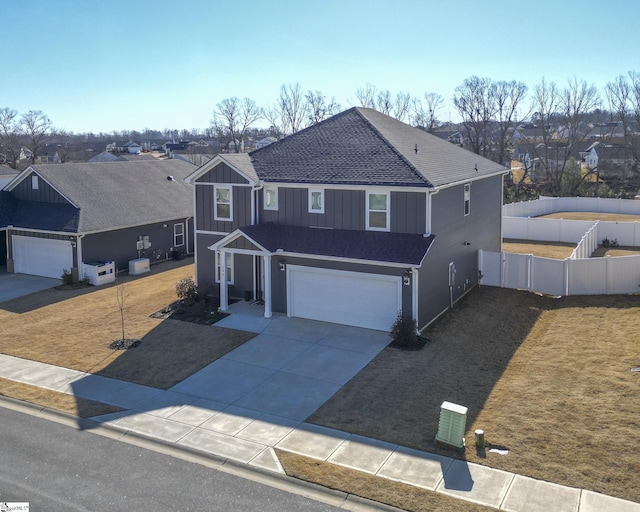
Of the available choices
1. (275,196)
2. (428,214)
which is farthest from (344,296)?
(275,196)

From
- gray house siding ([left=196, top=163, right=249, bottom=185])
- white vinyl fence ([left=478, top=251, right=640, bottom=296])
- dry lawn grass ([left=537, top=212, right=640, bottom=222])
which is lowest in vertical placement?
white vinyl fence ([left=478, top=251, right=640, bottom=296])

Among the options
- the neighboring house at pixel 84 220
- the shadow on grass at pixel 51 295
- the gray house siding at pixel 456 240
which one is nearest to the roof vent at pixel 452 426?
the gray house siding at pixel 456 240

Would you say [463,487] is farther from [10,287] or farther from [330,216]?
[10,287]

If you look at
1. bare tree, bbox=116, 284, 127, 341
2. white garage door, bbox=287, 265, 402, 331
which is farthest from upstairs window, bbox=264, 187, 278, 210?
bare tree, bbox=116, 284, 127, 341

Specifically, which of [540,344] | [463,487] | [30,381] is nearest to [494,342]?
[540,344]

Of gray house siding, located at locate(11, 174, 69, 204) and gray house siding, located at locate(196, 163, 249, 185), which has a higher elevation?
gray house siding, located at locate(196, 163, 249, 185)

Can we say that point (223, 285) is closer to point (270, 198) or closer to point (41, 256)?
point (270, 198)

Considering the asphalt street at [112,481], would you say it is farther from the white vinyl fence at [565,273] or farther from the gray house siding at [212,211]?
the white vinyl fence at [565,273]

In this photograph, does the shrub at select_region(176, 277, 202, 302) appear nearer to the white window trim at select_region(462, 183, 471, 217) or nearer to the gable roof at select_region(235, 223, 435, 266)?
the gable roof at select_region(235, 223, 435, 266)
